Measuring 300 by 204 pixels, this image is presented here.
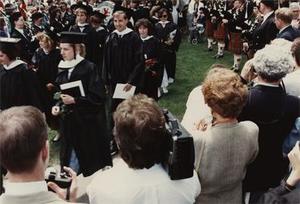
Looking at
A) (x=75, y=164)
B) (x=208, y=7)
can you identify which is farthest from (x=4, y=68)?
(x=208, y=7)

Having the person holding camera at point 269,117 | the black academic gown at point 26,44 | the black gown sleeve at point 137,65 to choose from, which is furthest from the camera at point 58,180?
the black academic gown at point 26,44

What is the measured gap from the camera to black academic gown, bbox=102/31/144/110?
597 centimetres

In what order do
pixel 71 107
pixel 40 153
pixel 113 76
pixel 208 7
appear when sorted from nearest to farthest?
pixel 40 153 → pixel 71 107 → pixel 113 76 → pixel 208 7

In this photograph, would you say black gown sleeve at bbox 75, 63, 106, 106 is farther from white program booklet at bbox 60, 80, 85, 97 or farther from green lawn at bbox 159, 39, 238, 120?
green lawn at bbox 159, 39, 238, 120

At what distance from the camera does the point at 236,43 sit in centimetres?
1012

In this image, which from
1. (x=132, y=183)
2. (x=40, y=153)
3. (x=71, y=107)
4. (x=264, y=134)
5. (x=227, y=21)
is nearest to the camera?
(x=40, y=153)

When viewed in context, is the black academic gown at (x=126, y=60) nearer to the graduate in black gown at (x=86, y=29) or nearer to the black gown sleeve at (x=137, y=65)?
the black gown sleeve at (x=137, y=65)

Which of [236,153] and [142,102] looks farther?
[236,153]

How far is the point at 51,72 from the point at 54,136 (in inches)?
35.6

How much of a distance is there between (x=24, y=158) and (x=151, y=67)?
5713 mm

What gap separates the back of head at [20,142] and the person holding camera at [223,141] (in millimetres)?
964

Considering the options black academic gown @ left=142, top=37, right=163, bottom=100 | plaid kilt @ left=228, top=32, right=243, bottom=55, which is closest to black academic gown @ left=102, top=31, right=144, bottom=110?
black academic gown @ left=142, top=37, right=163, bottom=100

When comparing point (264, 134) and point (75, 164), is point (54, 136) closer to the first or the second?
point (75, 164)

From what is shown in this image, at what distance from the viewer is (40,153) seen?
1.72m
